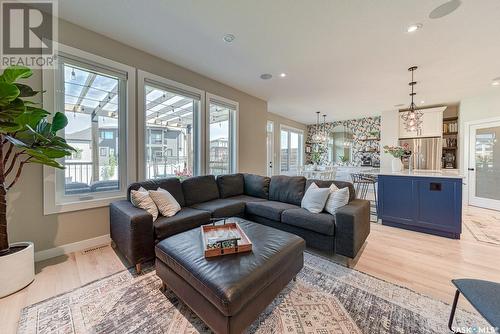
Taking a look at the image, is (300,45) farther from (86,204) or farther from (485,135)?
(485,135)

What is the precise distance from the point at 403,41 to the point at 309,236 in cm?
289

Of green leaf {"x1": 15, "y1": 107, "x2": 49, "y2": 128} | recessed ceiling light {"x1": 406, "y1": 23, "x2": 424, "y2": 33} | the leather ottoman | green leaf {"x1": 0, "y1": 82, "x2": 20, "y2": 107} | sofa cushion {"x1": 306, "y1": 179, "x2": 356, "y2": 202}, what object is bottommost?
the leather ottoman

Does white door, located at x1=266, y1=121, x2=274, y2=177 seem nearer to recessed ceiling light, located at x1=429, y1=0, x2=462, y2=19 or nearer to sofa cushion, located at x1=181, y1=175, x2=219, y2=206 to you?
sofa cushion, located at x1=181, y1=175, x2=219, y2=206

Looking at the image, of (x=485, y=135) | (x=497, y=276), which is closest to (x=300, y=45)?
(x=497, y=276)

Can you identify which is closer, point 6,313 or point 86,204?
point 6,313

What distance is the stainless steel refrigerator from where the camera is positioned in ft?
18.9

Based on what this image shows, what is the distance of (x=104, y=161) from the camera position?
2.85 m

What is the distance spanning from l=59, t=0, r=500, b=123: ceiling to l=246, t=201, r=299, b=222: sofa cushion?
2326 millimetres

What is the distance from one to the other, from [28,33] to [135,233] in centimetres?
251

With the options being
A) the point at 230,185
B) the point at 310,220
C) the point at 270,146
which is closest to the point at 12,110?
the point at 230,185

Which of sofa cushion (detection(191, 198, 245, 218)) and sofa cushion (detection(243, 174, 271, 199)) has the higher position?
sofa cushion (detection(243, 174, 271, 199))

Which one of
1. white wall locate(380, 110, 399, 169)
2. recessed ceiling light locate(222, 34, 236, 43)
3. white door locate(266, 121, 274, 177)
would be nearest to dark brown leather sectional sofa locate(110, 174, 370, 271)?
recessed ceiling light locate(222, 34, 236, 43)

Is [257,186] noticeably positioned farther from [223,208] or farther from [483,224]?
[483,224]

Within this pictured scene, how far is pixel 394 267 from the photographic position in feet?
7.32
